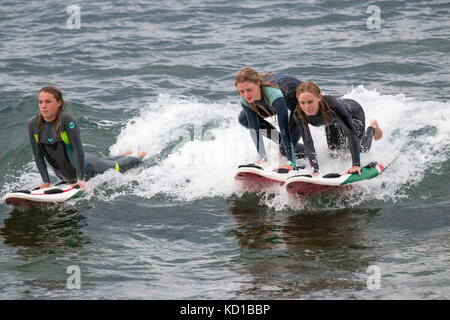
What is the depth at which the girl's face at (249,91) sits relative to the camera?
7.22 m

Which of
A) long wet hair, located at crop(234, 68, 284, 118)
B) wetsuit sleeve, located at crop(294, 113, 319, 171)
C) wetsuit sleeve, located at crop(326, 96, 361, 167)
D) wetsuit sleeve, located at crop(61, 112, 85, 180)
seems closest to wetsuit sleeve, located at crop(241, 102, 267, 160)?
long wet hair, located at crop(234, 68, 284, 118)

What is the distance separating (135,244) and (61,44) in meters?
11.6

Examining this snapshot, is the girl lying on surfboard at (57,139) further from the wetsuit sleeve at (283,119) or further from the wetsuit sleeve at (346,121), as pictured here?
the wetsuit sleeve at (346,121)

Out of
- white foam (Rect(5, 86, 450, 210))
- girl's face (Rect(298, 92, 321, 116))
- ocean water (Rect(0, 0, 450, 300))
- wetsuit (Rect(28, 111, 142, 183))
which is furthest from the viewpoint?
white foam (Rect(5, 86, 450, 210))

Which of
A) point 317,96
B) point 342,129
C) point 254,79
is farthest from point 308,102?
point 342,129

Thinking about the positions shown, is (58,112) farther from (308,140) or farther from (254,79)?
(308,140)

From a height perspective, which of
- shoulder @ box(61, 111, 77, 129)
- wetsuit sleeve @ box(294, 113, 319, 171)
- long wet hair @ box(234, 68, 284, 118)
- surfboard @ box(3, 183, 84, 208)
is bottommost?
surfboard @ box(3, 183, 84, 208)

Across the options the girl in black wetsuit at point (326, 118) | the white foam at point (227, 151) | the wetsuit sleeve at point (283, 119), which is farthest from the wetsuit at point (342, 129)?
the white foam at point (227, 151)

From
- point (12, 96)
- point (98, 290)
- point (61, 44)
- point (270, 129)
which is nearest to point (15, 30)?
point (61, 44)

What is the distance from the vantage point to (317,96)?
23.0 feet

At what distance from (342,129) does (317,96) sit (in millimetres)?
852

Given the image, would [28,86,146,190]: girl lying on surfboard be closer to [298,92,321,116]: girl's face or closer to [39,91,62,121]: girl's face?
[39,91,62,121]: girl's face

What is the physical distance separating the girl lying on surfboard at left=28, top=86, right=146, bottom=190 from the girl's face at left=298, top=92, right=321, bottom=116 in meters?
2.72

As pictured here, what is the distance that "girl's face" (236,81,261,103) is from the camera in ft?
23.7
